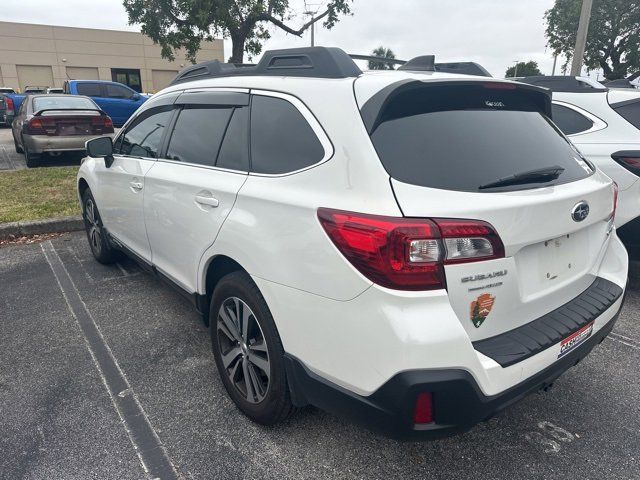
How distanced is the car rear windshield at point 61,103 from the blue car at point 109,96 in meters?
6.78

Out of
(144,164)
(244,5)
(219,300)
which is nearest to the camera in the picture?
(219,300)

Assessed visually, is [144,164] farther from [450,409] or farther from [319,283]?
[450,409]

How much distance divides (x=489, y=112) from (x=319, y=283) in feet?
3.79

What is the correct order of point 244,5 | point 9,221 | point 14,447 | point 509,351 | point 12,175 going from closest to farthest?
point 509,351, point 14,447, point 9,221, point 12,175, point 244,5

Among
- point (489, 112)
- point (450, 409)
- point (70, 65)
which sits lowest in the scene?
point (450, 409)

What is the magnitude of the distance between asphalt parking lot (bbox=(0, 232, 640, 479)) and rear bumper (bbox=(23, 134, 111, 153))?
7.19 metres

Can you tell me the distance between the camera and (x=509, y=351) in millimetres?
1820

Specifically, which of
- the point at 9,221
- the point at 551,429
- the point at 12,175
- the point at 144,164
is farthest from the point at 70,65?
the point at 551,429

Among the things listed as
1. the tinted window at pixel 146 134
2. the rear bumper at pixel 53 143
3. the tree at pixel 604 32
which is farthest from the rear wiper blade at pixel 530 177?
the tree at pixel 604 32

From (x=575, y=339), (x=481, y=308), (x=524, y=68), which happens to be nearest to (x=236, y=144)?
(x=481, y=308)

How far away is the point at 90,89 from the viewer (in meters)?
17.5

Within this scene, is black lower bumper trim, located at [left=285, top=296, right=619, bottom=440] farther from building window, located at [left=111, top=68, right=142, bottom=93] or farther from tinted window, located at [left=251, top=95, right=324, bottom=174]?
building window, located at [left=111, top=68, right=142, bottom=93]

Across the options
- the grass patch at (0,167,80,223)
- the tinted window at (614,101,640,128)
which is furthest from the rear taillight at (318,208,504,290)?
the grass patch at (0,167,80,223)

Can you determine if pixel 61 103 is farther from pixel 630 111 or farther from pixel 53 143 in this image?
pixel 630 111
